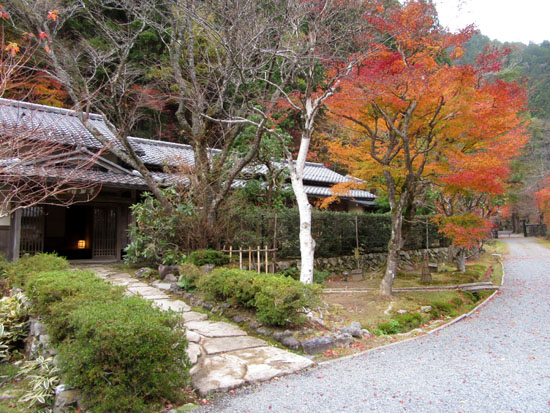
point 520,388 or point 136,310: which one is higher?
point 136,310

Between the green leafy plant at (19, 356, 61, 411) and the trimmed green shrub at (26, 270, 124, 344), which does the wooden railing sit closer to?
the trimmed green shrub at (26, 270, 124, 344)

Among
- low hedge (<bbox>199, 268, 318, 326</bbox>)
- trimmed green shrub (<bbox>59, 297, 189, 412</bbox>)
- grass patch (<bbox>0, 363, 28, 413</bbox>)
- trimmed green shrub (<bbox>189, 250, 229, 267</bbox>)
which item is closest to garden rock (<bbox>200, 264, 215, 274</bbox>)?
trimmed green shrub (<bbox>189, 250, 229, 267</bbox>)

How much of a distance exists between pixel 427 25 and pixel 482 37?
34.4m

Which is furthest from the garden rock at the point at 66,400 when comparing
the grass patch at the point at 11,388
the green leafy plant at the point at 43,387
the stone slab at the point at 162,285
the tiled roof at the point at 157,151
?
the tiled roof at the point at 157,151

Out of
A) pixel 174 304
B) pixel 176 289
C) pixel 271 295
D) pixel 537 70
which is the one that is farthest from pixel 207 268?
pixel 537 70

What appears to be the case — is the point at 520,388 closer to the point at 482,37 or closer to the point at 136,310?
the point at 136,310

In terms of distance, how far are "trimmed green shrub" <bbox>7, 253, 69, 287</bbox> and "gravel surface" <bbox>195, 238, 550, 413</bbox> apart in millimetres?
4986

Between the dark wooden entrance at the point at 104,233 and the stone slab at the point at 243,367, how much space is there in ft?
30.9

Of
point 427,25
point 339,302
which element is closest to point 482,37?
point 427,25

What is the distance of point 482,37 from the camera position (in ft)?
120

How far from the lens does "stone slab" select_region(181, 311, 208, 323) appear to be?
640 cm

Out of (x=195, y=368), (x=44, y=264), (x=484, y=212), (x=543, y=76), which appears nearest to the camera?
(x=195, y=368)

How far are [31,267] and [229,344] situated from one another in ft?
15.0

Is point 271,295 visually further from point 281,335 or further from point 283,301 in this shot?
point 281,335
